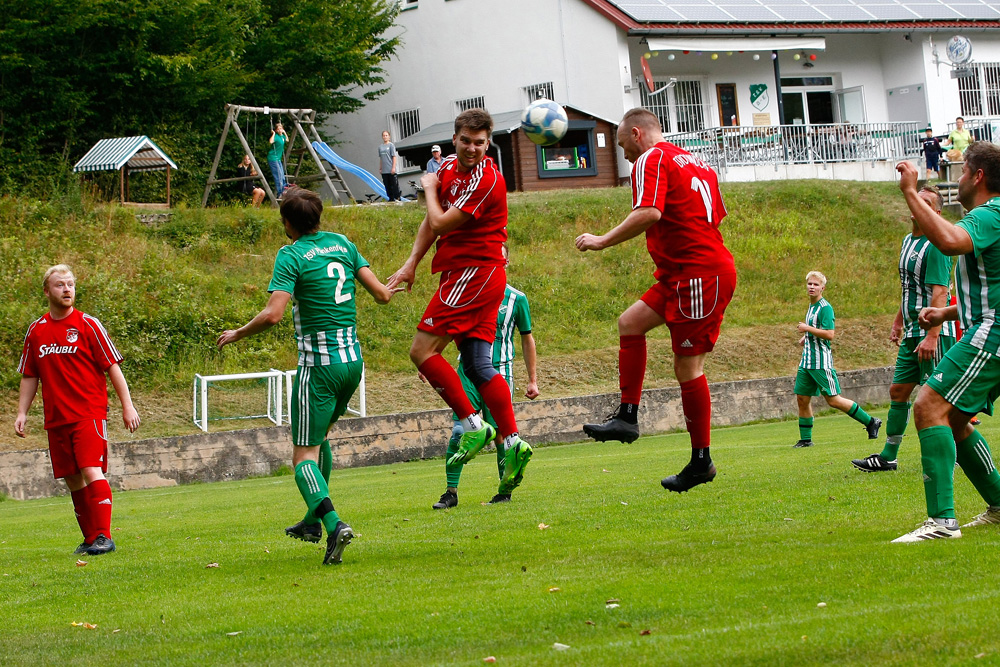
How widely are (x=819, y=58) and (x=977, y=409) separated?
37.6 metres

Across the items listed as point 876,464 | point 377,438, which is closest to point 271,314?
point 876,464

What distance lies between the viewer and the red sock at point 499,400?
8.33 meters

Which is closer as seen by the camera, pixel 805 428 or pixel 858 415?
pixel 805 428

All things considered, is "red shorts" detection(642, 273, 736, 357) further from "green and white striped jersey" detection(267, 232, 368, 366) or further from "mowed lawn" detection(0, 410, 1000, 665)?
"green and white striped jersey" detection(267, 232, 368, 366)

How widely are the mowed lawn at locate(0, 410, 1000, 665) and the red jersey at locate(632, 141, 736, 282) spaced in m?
1.63

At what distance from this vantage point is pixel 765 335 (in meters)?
25.8

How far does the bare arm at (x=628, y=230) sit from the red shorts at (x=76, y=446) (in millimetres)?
4054

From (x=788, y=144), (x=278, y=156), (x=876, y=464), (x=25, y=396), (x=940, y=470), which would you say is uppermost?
(x=278, y=156)

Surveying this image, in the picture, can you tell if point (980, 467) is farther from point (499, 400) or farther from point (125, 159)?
point (125, 159)

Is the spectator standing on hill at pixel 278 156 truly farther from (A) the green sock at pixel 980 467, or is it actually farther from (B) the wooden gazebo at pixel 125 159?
(A) the green sock at pixel 980 467

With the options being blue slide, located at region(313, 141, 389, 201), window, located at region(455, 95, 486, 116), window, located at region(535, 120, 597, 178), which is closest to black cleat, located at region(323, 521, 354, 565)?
blue slide, located at region(313, 141, 389, 201)

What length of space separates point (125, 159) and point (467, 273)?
20975 millimetres

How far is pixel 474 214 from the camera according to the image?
826 centimetres

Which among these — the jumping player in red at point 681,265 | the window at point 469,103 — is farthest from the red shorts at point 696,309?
the window at point 469,103
